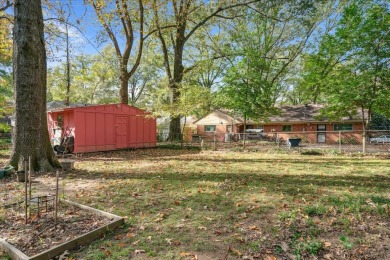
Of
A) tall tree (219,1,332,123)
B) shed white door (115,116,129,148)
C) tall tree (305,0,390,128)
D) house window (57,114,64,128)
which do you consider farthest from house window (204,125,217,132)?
house window (57,114,64,128)

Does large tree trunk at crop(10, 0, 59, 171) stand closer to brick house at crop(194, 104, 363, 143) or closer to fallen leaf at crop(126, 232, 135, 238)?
fallen leaf at crop(126, 232, 135, 238)

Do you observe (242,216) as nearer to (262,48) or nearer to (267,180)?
(267,180)

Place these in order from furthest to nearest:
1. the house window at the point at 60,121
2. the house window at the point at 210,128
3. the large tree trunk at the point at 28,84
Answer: the house window at the point at 210,128
the house window at the point at 60,121
the large tree trunk at the point at 28,84

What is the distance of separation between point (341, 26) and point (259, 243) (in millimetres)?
16265

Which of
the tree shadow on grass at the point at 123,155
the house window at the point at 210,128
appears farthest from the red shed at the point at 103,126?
the house window at the point at 210,128

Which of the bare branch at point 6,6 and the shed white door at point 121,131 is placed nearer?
the bare branch at point 6,6

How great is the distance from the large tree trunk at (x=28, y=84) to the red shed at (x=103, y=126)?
19.5ft

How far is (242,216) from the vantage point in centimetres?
395

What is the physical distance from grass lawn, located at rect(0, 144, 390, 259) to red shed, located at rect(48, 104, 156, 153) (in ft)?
23.8

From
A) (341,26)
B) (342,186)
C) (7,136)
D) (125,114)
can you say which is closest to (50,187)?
(342,186)

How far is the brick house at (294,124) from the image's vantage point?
76.2 feet

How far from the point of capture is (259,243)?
3041mm

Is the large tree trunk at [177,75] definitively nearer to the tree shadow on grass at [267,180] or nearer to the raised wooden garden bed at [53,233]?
the tree shadow on grass at [267,180]

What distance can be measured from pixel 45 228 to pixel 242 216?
9.42ft
